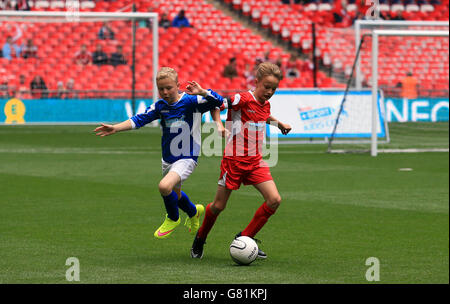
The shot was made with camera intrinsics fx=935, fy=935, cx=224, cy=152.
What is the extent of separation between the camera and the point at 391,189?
557 inches

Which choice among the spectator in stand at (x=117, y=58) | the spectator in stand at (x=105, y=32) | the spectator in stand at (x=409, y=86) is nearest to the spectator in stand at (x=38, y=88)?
the spectator in stand at (x=117, y=58)

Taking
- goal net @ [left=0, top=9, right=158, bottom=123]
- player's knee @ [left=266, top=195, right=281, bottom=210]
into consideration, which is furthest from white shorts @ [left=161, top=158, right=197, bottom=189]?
goal net @ [left=0, top=9, right=158, bottom=123]

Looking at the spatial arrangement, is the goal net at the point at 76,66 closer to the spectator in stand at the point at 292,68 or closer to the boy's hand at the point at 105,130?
the spectator in stand at the point at 292,68

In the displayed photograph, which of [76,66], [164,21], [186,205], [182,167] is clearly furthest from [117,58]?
[182,167]

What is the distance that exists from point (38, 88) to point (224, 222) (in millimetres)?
17088

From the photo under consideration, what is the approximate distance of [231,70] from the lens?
3184cm

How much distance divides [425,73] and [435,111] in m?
1.12

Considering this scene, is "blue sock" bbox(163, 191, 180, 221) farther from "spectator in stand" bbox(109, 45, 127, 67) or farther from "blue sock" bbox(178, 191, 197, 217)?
"spectator in stand" bbox(109, 45, 127, 67)

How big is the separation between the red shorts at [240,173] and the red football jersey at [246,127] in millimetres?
49

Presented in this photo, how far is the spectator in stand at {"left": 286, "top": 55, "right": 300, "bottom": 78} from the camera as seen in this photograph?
32.6 meters

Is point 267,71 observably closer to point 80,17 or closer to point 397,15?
point 80,17

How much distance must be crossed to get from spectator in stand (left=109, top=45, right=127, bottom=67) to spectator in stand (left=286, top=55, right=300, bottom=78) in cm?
706

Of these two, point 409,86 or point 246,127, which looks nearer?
point 246,127

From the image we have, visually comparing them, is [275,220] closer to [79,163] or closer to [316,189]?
[316,189]
